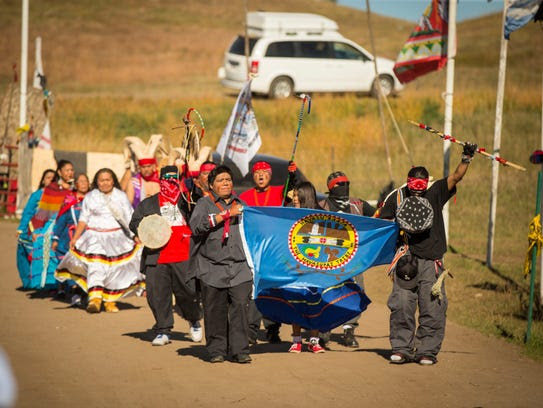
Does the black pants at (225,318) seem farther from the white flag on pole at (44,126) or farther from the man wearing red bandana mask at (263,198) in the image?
the white flag on pole at (44,126)

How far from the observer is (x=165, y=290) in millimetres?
10188

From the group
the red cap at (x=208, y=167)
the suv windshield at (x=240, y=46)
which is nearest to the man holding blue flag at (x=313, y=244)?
the red cap at (x=208, y=167)

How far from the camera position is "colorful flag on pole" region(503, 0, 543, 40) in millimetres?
12711

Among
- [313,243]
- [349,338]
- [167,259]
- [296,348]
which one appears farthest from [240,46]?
[313,243]

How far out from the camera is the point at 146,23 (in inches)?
2399

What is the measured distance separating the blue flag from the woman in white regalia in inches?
129

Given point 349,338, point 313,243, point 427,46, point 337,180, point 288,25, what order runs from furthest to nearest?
point 288,25 < point 427,46 < point 349,338 < point 337,180 < point 313,243

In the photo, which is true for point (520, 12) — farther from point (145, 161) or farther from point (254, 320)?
point (254, 320)

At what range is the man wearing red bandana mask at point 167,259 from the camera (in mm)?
10141

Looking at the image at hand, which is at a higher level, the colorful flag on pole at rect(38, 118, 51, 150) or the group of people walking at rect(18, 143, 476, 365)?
the colorful flag on pole at rect(38, 118, 51, 150)

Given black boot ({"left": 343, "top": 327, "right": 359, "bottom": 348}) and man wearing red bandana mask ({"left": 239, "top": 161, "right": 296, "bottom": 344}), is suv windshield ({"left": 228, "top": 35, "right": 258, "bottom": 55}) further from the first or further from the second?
black boot ({"left": 343, "top": 327, "right": 359, "bottom": 348})

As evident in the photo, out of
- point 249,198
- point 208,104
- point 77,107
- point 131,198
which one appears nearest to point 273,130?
point 208,104

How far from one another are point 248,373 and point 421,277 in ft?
5.70

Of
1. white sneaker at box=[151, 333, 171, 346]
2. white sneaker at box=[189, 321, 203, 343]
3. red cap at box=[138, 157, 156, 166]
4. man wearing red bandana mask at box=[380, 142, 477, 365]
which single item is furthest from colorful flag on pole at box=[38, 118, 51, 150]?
man wearing red bandana mask at box=[380, 142, 477, 365]
